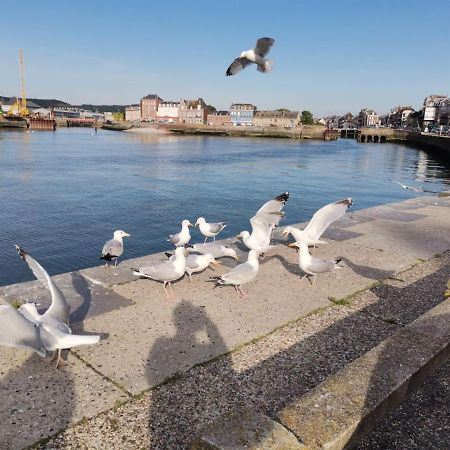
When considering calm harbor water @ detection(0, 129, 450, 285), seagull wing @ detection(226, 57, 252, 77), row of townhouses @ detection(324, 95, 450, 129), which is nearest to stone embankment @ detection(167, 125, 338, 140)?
row of townhouses @ detection(324, 95, 450, 129)

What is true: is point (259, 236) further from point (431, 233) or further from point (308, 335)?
point (431, 233)

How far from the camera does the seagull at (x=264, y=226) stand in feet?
25.0

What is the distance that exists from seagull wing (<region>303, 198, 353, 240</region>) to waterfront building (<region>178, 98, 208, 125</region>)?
148 meters

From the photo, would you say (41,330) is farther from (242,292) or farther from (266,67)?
(266,67)

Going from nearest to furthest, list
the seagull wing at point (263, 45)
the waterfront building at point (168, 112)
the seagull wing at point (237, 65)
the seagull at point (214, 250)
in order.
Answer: the seagull wing at point (263, 45), the seagull wing at point (237, 65), the seagull at point (214, 250), the waterfront building at point (168, 112)

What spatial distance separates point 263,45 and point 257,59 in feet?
0.74

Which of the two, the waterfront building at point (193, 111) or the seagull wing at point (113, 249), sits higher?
the waterfront building at point (193, 111)

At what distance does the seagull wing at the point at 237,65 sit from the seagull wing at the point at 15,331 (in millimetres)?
4928

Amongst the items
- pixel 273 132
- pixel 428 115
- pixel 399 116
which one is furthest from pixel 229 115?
pixel 399 116

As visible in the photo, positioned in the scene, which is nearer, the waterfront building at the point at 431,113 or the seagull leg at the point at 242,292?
the seagull leg at the point at 242,292

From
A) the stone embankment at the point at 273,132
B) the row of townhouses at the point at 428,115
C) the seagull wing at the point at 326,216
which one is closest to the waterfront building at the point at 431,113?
the row of townhouses at the point at 428,115

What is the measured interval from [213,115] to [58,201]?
452ft

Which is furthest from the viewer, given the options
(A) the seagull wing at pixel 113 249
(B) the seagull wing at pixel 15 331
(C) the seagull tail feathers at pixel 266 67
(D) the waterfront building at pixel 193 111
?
(D) the waterfront building at pixel 193 111

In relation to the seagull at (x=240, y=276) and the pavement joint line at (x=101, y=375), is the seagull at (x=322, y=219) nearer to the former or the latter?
the seagull at (x=240, y=276)
